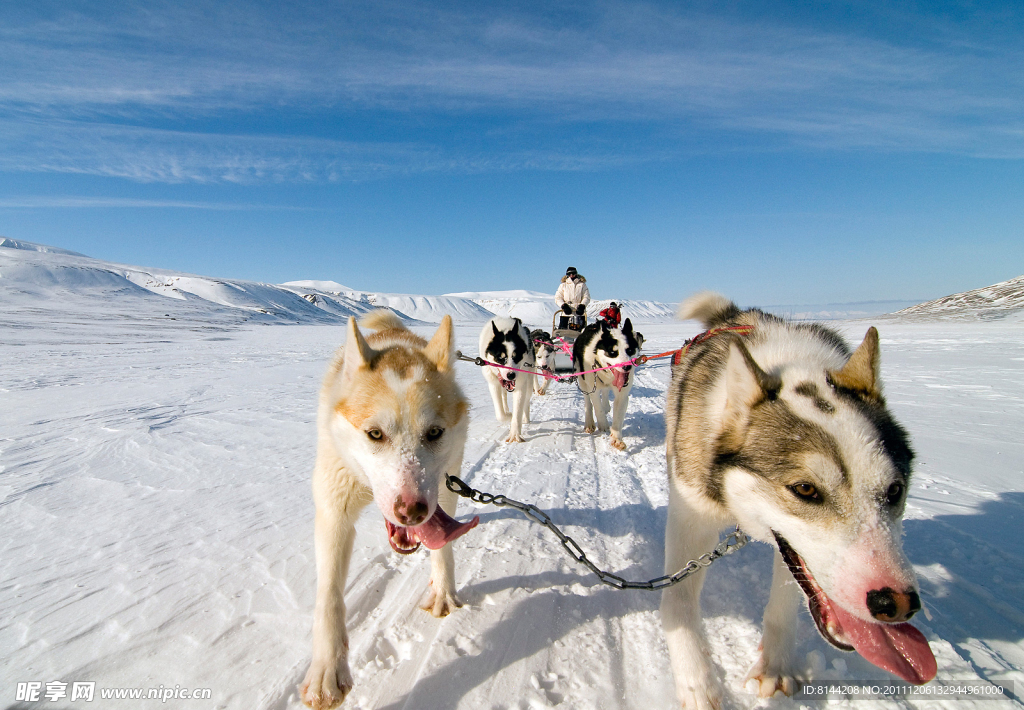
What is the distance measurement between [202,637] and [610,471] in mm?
3379

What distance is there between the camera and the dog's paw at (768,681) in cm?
182

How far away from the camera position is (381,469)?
72.6 inches

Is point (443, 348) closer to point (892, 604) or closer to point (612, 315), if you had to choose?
point (892, 604)

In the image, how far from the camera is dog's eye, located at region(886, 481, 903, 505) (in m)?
1.44

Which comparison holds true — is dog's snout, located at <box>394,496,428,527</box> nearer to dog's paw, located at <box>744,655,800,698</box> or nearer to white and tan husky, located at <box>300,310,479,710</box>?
white and tan husky, located at <box>300,310,479,710</box>

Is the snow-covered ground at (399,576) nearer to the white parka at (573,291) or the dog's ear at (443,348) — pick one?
the dog's ear at (443,348)

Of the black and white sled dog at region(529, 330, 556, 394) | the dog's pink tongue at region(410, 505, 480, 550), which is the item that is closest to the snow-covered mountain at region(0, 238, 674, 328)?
the black and white sled dog at region(529, 330, 556, 394)

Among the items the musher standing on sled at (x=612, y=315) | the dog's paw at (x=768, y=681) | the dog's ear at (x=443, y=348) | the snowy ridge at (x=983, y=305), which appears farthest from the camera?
the snowy ridge at (x=983, y=305)

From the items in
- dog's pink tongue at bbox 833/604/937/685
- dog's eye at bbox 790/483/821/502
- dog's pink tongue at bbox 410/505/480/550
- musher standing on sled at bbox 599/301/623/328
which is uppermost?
musher standing on sled at bbox 599/301/623/328

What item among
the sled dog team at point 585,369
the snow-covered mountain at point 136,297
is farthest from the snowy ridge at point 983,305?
the sled dog team at point 585,369

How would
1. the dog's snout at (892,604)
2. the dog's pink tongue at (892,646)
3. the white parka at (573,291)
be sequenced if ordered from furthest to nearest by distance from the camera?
the white parka at (573,291) → the dog's pink tongue at (892,646) → the dog's snout at (892,604)

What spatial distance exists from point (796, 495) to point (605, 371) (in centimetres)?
442

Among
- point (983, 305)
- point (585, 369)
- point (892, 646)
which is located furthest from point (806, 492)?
point (983, 305)

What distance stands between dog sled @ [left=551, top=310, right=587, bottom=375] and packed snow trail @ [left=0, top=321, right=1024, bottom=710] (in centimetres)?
313
